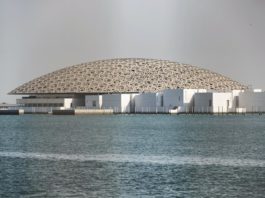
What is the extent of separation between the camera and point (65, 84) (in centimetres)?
13900

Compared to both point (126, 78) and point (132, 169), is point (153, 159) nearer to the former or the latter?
point (132, 169)

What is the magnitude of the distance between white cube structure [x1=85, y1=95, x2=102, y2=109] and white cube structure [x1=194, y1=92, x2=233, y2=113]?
19.2 metres

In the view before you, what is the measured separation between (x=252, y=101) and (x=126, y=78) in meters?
29.9

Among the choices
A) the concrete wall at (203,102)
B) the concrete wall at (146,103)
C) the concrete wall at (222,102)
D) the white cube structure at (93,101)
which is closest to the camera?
the concrete wall at (222,102)

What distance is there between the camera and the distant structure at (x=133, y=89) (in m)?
116

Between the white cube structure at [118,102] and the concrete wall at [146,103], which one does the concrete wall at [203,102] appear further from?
the white cube structure at [118,102]

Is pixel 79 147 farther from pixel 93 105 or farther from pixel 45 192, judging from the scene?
pixel 93 105

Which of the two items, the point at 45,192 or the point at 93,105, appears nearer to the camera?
the point at 45,192

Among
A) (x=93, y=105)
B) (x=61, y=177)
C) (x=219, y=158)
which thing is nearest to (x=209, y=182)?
(x=61, y=177)

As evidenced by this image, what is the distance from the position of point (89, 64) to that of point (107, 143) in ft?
316

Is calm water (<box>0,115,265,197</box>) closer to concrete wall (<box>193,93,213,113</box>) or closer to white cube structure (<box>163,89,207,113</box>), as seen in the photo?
concrete wall (<box>193,93,213,113</box>)

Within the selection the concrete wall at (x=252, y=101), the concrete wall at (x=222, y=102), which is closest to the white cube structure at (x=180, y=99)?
the concrete wall at (x=222, y=102)

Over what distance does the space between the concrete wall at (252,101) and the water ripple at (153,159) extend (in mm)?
77619

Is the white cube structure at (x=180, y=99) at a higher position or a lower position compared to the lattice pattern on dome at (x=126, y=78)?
lower
